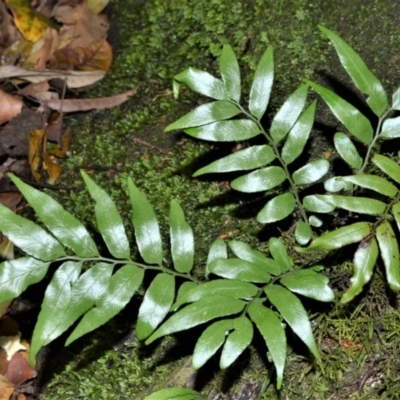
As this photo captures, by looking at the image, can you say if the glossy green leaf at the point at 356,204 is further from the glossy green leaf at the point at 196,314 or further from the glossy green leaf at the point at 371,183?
the glossy green leaf at the point at 196,314

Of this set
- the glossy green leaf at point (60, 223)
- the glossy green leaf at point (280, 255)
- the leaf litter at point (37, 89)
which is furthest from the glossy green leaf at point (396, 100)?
the leaf litter at point (37, 89)

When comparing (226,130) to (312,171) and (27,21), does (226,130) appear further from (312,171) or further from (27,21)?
(27,21)

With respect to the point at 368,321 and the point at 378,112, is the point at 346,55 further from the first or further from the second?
the point at 368,321

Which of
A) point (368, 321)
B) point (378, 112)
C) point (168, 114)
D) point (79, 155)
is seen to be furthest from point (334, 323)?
point (79, 155)

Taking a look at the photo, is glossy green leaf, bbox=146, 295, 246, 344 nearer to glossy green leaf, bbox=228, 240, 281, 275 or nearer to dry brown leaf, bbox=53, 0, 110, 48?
glossy green leaf, bbox=228, 240, 281, 275

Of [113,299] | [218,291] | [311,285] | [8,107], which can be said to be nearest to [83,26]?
[8,107]

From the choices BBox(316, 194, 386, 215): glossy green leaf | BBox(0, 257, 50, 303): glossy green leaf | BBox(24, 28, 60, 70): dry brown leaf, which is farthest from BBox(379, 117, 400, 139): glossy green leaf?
BBox(24, 28, 60, 70): dry brown leaf
